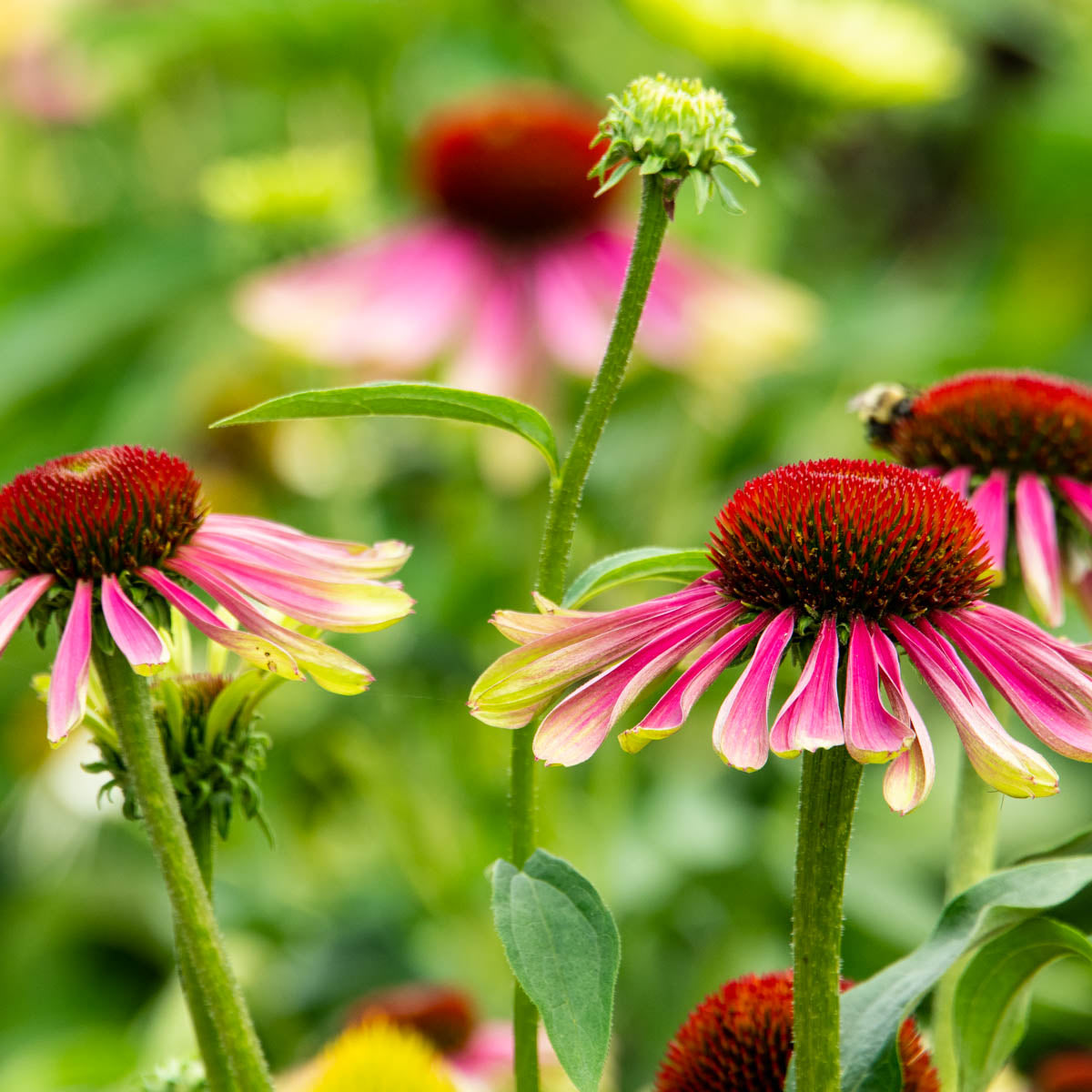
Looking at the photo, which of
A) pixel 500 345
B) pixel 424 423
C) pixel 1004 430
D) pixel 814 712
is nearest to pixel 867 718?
pixel 814 712

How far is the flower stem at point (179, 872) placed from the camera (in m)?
0.35

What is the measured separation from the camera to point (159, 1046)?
2.97 ft

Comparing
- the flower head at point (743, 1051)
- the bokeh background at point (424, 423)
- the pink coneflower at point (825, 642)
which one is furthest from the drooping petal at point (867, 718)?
the bokeh background at point (424, 423)

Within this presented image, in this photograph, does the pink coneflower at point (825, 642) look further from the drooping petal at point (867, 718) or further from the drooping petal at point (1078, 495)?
the drooping petal at point (1078, 495)

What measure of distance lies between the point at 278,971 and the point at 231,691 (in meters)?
0.77

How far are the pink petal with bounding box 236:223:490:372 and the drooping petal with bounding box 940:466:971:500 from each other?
57 cm

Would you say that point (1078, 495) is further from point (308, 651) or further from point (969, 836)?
point (308, 651)

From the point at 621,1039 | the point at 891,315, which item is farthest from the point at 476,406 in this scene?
the point at 891,315

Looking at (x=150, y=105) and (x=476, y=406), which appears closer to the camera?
(x=476, y=406)

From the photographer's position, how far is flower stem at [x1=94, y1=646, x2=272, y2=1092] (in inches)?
13.8

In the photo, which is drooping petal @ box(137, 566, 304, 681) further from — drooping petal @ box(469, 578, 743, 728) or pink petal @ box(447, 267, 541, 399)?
pink petal @ box(447, 267, 541, 399)

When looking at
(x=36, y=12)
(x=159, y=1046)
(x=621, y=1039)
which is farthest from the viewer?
(x=36, y=12)

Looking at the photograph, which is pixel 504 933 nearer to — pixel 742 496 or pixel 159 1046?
pixel 742 496

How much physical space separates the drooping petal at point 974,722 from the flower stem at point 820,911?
0.03m
